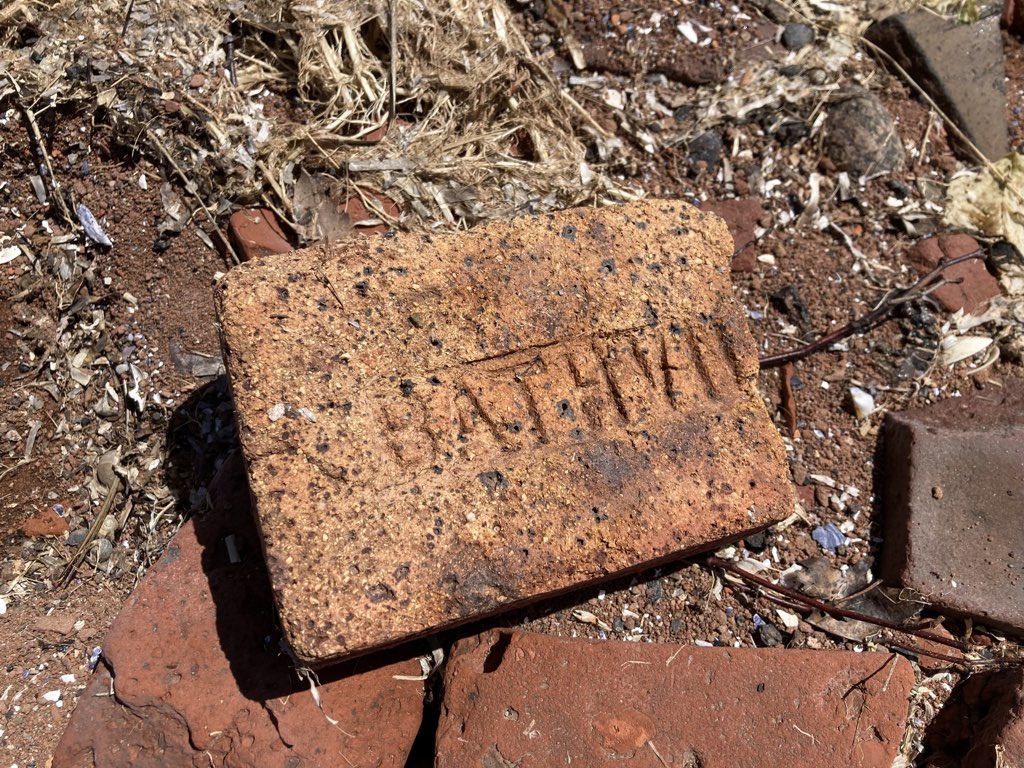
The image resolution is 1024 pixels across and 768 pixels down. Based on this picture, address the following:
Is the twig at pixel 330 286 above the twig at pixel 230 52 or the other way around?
the other way around

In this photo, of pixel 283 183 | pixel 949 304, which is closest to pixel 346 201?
pixel 283 183

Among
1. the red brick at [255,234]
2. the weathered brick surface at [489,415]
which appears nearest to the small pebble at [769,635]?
the weathered brick surface at [489,415]

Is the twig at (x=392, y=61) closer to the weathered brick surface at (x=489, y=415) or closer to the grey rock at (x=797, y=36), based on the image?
the weathered brick surface at (x=489, y=415)

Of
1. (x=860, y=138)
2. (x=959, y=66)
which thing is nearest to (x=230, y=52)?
(x=860, y=138)

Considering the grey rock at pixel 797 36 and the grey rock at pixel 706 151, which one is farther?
the grey rock at pixel 797 36

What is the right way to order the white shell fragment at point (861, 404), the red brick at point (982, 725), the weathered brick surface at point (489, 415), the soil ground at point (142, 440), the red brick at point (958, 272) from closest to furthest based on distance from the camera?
the weathered brick surface at point (489, 415) → the red brick at point (982, 725) → the soil ground at point (142, 440) → the white shell fragment at point (861, 404) → the red brick at point (958, 272)

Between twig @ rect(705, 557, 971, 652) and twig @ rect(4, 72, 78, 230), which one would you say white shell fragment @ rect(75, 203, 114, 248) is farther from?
twig @ rect(705, 557, 971, 652)

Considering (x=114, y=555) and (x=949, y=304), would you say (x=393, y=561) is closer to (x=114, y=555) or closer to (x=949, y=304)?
(x=114, y=555)
